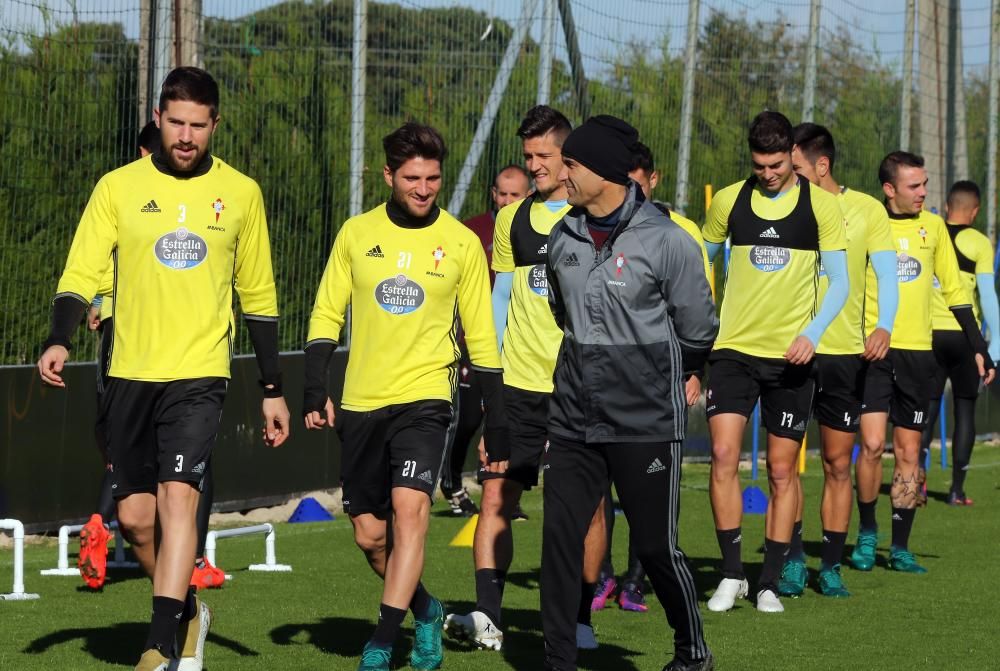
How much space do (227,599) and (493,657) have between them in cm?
208

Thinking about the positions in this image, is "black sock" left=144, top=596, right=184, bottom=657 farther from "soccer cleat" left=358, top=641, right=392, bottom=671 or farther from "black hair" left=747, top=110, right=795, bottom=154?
"black hair" left=747, top=110, right=795, bottom=154

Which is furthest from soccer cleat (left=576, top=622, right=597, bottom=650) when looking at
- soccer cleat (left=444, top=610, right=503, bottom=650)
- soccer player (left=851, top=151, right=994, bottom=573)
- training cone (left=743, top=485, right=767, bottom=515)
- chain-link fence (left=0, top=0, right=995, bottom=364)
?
training cone (left=743, top=485, right=767, bottom=515)

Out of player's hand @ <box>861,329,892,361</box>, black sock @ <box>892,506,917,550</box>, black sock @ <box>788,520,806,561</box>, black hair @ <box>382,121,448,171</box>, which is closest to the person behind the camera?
black hair @ <box>382,121,448,171</box>

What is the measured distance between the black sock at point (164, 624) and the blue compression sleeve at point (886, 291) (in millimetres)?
4386

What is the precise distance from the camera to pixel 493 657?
7.53 metres

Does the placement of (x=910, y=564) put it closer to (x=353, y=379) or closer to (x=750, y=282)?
(x=750, y=282)

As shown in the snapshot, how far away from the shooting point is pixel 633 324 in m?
6.46

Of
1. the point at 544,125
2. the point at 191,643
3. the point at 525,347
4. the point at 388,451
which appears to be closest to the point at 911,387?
the point at 525,347

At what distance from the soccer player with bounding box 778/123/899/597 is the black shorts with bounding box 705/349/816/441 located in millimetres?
355

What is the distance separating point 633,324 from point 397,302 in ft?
3.59

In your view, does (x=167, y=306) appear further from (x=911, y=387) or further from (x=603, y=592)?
(x=911, y=387)

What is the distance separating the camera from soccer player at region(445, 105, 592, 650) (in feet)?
26.3

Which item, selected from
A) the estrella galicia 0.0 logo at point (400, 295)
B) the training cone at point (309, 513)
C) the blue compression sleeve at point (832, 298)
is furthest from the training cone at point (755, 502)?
the estrella galicia 0.0 logo at point (400, 295)

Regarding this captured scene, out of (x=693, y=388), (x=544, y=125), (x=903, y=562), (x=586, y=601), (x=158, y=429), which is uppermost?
(x=544, y=125)
